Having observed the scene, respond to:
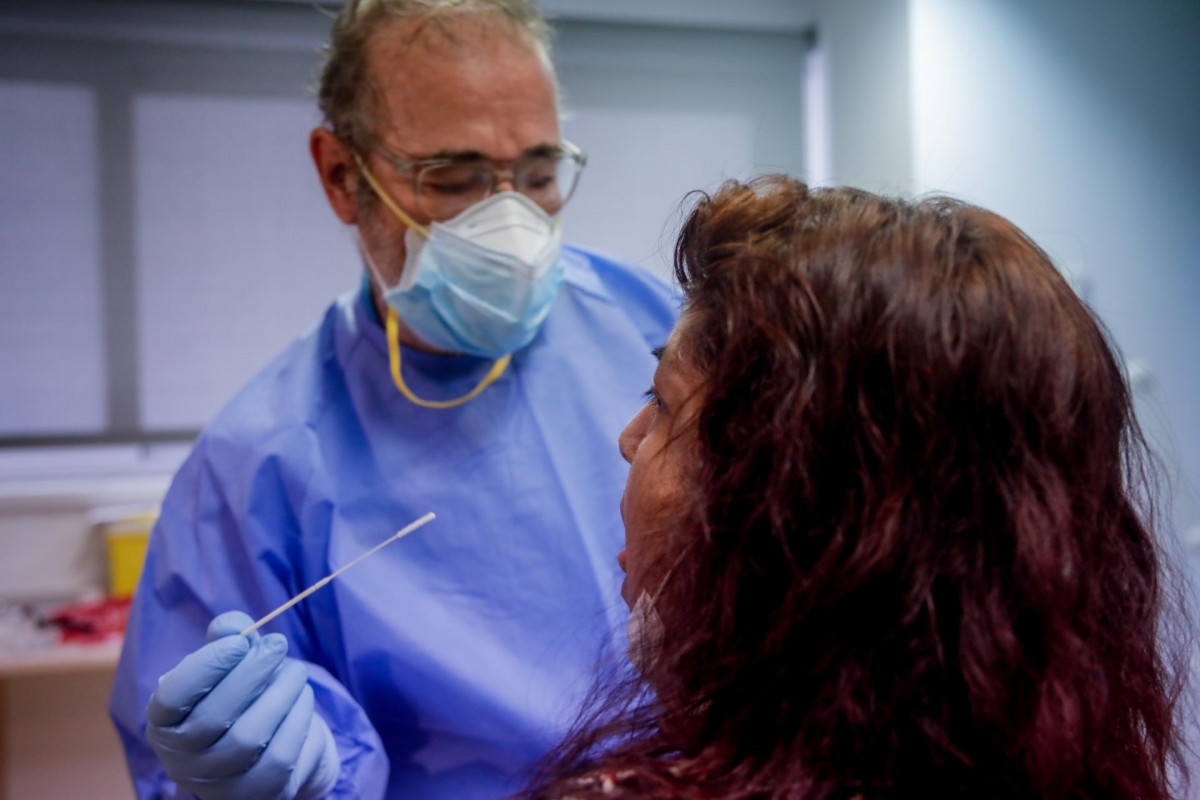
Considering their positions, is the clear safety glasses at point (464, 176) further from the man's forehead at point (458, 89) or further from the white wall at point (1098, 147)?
the white wall at point (1098, 147)

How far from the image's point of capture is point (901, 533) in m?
0.57

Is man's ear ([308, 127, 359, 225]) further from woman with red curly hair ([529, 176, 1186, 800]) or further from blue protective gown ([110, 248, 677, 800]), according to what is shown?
woman with red curly hair ([529, 176, 1186, 800])

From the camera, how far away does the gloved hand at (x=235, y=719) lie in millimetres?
812

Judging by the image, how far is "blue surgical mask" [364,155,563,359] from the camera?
1171 mm

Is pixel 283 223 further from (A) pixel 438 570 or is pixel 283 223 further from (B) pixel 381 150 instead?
(A) pixel 438 570

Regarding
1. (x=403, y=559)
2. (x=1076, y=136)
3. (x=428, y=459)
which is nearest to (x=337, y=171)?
(x=428, y=459)

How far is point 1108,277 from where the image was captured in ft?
7.60

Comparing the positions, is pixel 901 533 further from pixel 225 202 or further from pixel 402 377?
pixel 225 202

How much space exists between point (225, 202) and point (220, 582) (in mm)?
1597

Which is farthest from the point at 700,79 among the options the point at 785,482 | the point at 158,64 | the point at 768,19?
the point at 785,482

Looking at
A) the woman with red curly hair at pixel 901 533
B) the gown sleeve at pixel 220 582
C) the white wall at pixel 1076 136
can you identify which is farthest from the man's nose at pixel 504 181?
the white wall at pixel 1076 136

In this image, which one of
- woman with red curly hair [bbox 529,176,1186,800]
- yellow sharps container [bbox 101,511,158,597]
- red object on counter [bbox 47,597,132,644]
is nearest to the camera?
woman with red curly hair [bbox 529,176,1186,800]

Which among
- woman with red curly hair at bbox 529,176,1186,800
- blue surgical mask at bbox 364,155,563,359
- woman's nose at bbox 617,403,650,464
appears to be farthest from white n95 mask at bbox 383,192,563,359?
woman with red curly hair at bbox 529,176,1186,800

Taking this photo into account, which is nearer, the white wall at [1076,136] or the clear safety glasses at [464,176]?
the clear safety glasses at [464,176]
